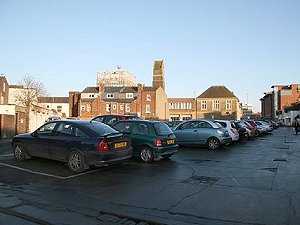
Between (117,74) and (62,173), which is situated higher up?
(117,74)

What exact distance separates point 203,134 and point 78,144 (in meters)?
9.15

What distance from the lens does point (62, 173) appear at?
10203 millimetres

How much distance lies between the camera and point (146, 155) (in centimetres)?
1271

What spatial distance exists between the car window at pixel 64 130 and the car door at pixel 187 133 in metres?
8.57

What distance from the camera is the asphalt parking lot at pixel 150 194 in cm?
621

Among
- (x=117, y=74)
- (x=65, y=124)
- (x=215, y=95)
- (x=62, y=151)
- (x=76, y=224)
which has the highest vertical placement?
(x=117, y=74)

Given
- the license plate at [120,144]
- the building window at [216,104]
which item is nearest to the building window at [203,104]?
the building window at [216,104]

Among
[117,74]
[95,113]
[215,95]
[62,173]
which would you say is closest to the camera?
[62,173]

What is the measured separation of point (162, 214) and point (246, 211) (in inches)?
63.5

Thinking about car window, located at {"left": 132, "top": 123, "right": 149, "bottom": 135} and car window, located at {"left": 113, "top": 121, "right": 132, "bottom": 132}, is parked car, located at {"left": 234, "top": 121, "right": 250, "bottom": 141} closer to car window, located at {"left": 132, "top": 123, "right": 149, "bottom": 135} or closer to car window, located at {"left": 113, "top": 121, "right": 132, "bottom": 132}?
car window, located at {"left": 113, "top": 121, "right": 132, "bottom": 132}

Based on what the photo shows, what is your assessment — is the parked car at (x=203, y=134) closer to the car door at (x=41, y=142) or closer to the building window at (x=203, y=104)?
the car door at (x=41, y=142)

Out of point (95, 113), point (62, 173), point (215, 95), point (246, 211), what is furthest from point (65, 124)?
point (215, 95)

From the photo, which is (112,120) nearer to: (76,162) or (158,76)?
(76,162)

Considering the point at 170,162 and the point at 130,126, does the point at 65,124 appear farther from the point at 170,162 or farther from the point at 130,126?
the point at 170,162
